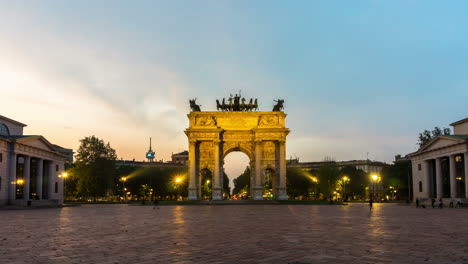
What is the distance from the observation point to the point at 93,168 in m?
81.4

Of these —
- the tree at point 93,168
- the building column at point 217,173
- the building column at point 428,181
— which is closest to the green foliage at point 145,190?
the tree at point 93,168

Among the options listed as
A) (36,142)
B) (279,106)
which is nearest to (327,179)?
(279,106)

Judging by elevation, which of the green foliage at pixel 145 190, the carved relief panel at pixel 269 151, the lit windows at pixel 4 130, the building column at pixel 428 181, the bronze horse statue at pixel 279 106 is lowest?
the green foliage at pixel 145 190

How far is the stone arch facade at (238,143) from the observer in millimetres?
70750

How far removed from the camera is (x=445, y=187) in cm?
7281

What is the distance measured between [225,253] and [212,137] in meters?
59.5

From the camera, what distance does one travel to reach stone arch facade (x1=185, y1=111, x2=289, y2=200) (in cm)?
7075

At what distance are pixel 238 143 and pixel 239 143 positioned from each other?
0.18 metres

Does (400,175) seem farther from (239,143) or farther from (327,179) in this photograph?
(239,143)

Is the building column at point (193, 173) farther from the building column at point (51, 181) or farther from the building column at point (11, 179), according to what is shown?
the building column at point (11, 179)

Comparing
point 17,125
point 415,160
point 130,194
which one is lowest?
point 130,194

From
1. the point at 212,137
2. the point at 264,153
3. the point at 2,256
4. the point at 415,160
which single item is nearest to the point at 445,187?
the point at 415,160

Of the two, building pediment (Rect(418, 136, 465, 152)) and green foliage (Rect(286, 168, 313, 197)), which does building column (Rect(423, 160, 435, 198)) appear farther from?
green foliage (Rect(286, 168, 313, 197))

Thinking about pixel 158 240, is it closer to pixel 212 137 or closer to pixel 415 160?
pixel 212 137
